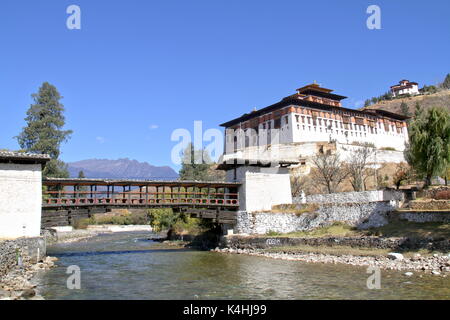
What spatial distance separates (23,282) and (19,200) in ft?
30.2

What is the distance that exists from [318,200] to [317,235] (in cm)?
677

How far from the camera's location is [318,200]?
118 feet

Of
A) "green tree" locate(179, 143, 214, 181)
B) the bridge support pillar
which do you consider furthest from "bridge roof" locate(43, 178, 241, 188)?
"green tree" locate(179, 143, 214, 181)

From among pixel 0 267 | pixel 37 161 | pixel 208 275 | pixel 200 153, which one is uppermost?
pixel 200 153

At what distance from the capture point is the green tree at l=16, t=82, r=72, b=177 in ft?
149

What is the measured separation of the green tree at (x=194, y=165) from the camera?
62.3 meters

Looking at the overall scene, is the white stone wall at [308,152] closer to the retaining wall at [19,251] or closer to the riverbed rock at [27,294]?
the retaining wall at [19,251]

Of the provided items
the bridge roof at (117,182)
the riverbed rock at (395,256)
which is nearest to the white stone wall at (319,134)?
the bridge roof at (117,182)

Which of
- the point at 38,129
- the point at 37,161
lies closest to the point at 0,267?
the point at 37,161

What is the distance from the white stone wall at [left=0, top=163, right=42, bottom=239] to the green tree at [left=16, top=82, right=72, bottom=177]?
21.1 m

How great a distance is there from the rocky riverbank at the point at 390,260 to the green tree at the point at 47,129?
3074 centimetres

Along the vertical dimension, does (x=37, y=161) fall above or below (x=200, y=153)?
below
